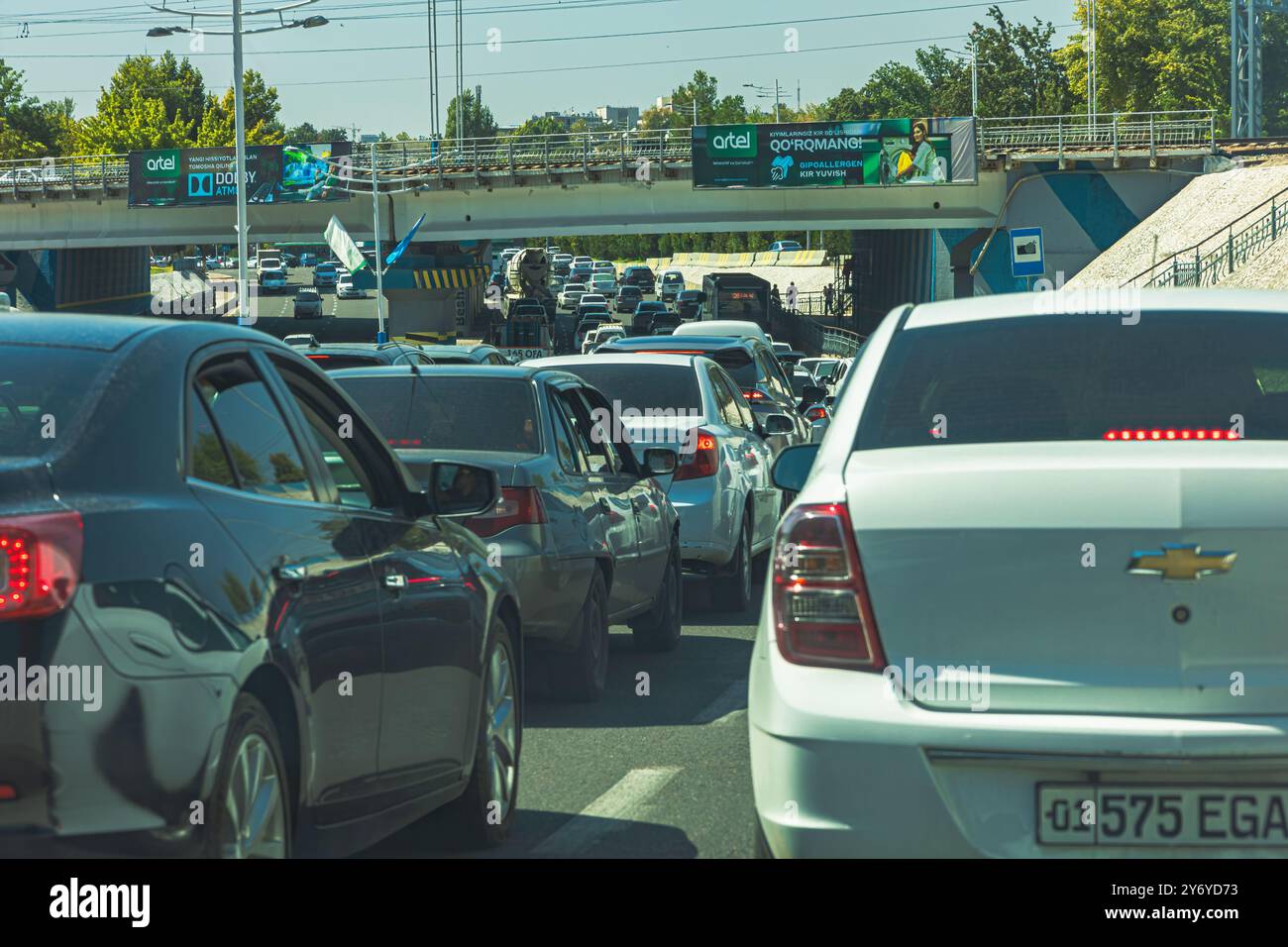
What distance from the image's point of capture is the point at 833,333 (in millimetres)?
76562

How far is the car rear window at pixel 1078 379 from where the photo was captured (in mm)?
4781

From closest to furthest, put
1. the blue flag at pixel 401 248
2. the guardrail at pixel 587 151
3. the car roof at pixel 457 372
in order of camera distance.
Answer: the car roof at pixel 457 372 < the blue flag at pixel 401 248 < the guardrail at pixel 587 151

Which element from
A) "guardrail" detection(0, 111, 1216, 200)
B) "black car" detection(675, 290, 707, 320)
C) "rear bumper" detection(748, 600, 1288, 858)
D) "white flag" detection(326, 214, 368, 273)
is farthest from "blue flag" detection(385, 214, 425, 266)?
"rear bumper" detection(748, 600, 1288, 858)

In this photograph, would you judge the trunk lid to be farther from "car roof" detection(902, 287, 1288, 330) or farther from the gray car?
the gray car

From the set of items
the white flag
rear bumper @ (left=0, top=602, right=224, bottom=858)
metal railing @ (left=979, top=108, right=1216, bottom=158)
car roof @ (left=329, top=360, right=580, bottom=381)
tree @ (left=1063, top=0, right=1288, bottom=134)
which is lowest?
rear bumper @ (left=0, top=602, right=224, bottom=858)

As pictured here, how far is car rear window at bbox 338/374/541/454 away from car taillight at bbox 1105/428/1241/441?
5.12 m

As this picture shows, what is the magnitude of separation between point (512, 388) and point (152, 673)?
6.22 m

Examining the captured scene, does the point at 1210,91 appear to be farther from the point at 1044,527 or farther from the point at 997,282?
the point at 1044,527

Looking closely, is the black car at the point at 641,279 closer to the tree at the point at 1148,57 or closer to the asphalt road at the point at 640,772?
the tree at the point at 1148,57

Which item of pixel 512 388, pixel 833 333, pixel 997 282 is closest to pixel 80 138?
pixel 833 333

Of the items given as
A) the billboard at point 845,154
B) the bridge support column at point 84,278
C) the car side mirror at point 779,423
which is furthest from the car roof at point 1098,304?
the bridge support column at point 84,278

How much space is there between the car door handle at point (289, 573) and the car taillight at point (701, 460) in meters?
8.81

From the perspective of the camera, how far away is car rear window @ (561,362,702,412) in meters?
13.9
